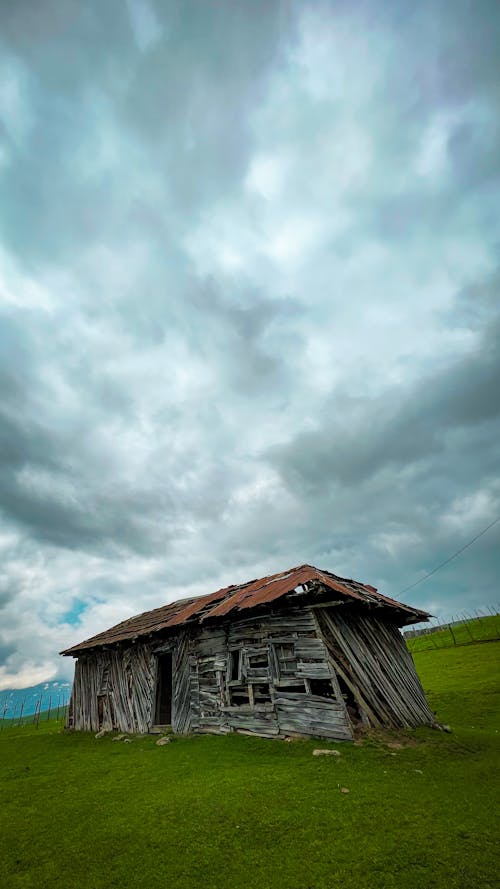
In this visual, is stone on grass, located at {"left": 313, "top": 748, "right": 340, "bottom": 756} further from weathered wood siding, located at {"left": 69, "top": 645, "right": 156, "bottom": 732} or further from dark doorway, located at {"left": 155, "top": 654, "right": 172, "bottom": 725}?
weathered wood siding, located at {"left": 69, "top": 645, "right": 156, "bottom": 732}

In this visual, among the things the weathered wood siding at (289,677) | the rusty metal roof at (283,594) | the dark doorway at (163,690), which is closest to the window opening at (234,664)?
the weathered wood siding at (289,677)

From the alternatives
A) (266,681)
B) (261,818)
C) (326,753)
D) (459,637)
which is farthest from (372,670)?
(459,637)

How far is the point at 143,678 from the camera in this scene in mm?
19266

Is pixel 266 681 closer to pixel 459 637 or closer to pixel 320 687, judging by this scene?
pixel 320 687

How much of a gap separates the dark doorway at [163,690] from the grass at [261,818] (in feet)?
17.9

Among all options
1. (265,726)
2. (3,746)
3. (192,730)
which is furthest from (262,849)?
(3,746)

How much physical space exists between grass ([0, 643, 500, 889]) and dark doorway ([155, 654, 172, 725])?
545 cm

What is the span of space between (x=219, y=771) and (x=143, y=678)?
1005cm

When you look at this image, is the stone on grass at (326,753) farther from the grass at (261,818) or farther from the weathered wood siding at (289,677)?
the weathered wood siding at (289,677)

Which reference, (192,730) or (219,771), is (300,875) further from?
(192,730)

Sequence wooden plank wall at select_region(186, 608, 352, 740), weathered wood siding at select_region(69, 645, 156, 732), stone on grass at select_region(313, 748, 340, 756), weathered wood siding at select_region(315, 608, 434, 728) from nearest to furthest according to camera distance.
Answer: stone on grass at select_region(313, 748, 340, 756) → wooden plank wall at select_region(186, 608, 352, 740) → weathered wood siding at select_region(315, 608, 434, 728) → weathered wood siding at select_region(69, 645, 156, 732)

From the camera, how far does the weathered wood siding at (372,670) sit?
13195mm

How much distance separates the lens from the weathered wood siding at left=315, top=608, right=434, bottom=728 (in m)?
13.2

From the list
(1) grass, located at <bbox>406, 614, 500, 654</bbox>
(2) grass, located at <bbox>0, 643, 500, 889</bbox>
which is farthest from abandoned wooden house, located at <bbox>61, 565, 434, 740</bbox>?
(1) grass, located at <bbox>406, 614, 500, 654</bbox>
